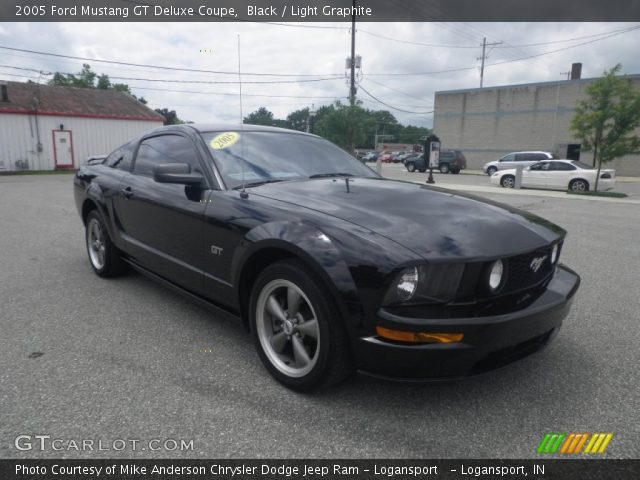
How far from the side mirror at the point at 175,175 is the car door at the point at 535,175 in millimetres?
18423

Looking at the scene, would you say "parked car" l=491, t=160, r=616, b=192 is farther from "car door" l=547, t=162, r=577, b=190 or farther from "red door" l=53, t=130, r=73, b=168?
"red door" l=53, t=130, r=73, b=168

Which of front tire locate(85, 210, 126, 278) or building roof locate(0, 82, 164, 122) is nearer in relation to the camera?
front tire locate(85, 210, 126, 278)

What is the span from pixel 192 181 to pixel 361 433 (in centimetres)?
188

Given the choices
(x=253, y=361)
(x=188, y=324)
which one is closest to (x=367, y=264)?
(x=253, y=361)

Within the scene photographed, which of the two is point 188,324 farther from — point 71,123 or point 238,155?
point 71,123

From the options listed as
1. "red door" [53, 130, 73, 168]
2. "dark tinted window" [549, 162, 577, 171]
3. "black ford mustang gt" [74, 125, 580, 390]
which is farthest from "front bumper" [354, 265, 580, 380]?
"red door" [53, 130, 73, 168]

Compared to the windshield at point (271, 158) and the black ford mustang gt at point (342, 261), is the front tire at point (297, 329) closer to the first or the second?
the black ford mustang gt at point (342, 261)

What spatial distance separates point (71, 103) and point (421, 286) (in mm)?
32957

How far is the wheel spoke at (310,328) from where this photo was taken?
8.03ft

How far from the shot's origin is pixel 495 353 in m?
2.24

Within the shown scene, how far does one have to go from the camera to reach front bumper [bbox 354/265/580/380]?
2.12 meters

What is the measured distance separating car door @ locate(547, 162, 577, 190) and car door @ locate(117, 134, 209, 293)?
17.6 m

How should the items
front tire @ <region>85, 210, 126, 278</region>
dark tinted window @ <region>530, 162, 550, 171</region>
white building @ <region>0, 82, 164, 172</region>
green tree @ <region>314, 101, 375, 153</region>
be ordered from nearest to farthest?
front tire @ <region>85, 210, 126, 278</region> → dark tinted window @ <region>530, 162, 550, 171</region> → white building @ <region>0, 82, 164, 172</region> → green tree @ <region>314, 101, 375, 153</region>

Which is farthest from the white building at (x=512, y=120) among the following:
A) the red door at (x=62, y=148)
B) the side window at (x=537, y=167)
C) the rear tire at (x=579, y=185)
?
the red door at (x=62, y=148)
